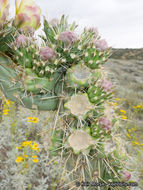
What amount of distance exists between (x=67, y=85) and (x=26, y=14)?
1.34 ft

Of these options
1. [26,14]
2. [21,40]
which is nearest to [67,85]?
[21,40]

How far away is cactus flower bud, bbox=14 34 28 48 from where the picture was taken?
3.25ft

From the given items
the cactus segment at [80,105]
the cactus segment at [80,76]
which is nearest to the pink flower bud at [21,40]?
the cactus segment at [80,76]

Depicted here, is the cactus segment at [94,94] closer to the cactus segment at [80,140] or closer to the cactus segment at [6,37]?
the cactus segment at [80,140]

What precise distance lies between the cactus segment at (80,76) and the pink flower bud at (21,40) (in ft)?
0.82

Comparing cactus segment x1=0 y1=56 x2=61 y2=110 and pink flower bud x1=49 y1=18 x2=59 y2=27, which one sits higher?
pink flower bud x1=49 y1=18 x2=59 y2=27

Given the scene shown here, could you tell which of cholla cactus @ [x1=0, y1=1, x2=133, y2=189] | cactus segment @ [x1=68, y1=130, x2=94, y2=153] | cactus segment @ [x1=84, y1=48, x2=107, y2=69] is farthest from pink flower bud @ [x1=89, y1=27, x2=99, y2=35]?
cactus segment @ [x1=68, y1=130, x2=94, y2=153]

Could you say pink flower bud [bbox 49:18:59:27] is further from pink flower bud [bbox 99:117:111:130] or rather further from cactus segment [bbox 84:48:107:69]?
pink flower bud [bbox 99:117:111:130]

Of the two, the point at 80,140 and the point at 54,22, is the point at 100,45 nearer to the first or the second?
the point at 54,22

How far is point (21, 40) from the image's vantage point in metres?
0.99

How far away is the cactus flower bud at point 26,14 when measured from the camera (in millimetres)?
1036

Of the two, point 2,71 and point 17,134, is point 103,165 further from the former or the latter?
point 17,134

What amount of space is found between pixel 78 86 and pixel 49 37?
322 mm

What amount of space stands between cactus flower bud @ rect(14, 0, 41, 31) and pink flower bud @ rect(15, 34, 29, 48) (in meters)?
0.09
